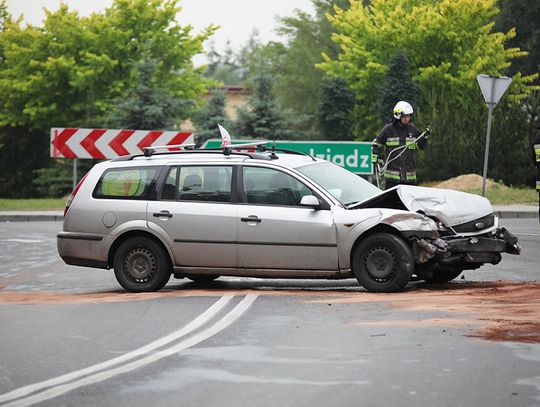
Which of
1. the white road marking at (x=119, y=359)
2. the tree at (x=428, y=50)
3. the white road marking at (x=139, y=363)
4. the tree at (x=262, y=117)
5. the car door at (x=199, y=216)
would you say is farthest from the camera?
the tree at (x=428, y=50)

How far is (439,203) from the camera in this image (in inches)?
492

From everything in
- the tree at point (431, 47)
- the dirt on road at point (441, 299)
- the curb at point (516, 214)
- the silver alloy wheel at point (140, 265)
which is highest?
the tree at point (431, 47)

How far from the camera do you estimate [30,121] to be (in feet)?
182

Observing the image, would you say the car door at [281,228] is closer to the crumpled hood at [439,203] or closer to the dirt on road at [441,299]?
the dirt on road at [441,299]

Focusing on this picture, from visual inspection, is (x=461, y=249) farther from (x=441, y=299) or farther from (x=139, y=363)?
(x=139, y=363)

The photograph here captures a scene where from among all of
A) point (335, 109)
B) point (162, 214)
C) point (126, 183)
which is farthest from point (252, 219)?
point (335, 109)

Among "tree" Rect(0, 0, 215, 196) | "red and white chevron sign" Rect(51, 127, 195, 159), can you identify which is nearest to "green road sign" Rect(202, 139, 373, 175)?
"red and white chevron sign" Rect(51, 127, 195, 159)

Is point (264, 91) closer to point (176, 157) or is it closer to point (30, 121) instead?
point (30, 121)

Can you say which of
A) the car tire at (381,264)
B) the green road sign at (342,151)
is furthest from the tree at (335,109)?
the car tire at (381,264)

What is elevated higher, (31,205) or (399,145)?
(399,145)

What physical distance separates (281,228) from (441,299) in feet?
6.18

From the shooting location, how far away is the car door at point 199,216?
1259 cm

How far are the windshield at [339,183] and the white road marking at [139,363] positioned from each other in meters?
2.07

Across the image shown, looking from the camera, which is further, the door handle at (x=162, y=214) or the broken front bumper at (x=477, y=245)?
the door handle at (x=162, y=214)
